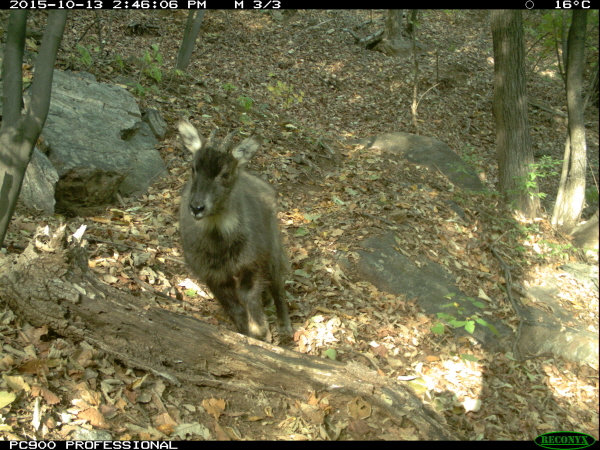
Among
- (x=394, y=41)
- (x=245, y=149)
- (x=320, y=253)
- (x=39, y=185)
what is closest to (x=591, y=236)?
(x=245, y=149)

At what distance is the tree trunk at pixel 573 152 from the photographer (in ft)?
27.7

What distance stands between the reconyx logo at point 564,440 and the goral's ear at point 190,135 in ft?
12.9

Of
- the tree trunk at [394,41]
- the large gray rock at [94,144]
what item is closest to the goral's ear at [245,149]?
the large gray rock at [94,144]

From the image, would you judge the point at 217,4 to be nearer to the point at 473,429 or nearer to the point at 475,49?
the point at 475,49

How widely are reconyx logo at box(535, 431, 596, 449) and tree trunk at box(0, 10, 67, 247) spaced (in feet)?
14.6

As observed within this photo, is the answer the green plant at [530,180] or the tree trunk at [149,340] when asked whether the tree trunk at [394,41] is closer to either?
the green plant at [530,180]

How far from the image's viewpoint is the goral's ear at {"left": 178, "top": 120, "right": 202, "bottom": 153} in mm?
4945

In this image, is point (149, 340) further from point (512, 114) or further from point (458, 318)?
point (512, 114)

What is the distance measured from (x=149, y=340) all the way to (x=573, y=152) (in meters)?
8.27

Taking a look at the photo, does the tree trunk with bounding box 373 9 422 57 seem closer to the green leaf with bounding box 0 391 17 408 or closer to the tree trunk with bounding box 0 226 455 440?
the tree trunk with bounding box 0 226 455 440

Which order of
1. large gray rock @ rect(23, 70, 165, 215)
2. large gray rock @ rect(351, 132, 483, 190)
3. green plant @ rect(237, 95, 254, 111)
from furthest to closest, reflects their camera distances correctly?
green plant @ rect(237, 95, 254, 111) < large gray rock @ rect(351, 132, 483, 190) < large gray rock @ rect(23, 70, 165, 215)

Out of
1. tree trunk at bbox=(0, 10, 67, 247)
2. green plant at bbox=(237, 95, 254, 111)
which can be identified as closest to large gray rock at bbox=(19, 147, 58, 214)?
tree trunk at bbox=(0, 10, 67, 247)

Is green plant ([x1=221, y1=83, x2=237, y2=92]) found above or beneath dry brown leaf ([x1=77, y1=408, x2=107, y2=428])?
above

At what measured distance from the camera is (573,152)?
8648mm
